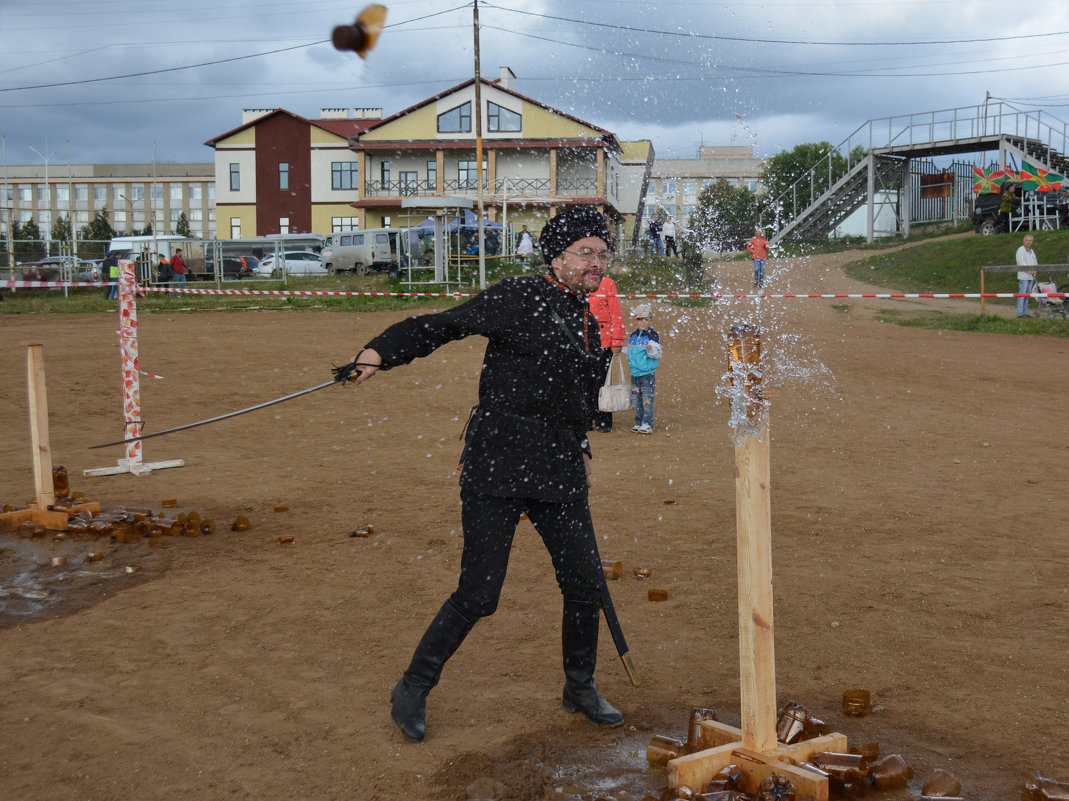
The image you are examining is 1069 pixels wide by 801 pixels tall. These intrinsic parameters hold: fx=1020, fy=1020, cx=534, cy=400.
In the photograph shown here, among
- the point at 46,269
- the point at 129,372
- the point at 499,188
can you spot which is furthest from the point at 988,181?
the point at 129,372

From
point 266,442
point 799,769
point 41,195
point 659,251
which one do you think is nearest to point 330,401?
point 266,442

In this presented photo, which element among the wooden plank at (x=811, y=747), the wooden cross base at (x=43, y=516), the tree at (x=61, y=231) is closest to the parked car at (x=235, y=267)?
the wooden cross base at (x=43, y=516)

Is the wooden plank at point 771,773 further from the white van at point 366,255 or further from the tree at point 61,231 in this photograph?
the tree at point 61,231

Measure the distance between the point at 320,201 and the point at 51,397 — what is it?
5060cm

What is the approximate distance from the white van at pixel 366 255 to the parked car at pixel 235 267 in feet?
13.3

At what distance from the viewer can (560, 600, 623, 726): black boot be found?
4.41m

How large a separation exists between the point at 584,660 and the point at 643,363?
8067mm

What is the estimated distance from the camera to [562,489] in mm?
4176

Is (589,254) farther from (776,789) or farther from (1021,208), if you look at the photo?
(1021,208)

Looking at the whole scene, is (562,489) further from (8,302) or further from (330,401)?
(8,302)

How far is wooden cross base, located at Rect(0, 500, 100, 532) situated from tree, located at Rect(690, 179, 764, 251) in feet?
34.3

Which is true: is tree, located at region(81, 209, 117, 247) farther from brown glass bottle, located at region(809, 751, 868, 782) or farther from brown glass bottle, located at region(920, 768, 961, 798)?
brown glass bottle, located at region(920, 768, 961, 798)

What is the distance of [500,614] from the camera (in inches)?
232

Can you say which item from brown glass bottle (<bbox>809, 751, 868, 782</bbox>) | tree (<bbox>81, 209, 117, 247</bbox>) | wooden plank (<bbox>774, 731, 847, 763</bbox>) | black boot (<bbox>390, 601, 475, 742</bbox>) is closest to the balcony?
black boot (<bbox>390, 601, 475, 742</bbox>)
